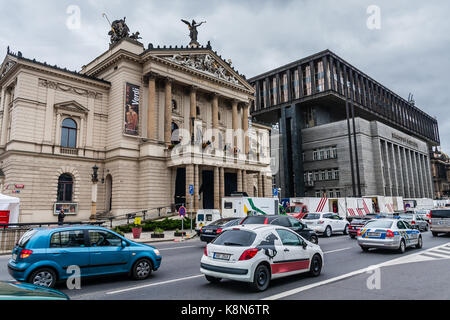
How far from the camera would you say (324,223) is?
22297 mm

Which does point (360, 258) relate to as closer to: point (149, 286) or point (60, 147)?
point (149, 286)

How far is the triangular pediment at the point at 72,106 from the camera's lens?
31688mm

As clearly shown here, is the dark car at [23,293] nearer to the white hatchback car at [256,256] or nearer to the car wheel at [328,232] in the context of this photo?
the white hatchback car at [256,256]

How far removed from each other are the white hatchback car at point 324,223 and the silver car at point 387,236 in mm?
7032

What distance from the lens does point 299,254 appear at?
29.5 feet

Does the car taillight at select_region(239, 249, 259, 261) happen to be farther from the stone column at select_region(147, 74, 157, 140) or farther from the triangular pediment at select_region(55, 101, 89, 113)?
the triangular pediment at select_region(55, 101, 89, 113)

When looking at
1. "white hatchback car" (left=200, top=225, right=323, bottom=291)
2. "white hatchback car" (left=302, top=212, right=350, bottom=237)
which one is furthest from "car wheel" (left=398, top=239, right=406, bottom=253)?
"white hatchback car" (left=302, top=212, right=350, bottom=237)

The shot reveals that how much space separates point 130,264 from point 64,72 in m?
29.0

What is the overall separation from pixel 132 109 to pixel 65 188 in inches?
411

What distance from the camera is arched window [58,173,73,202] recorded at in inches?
→ 1217

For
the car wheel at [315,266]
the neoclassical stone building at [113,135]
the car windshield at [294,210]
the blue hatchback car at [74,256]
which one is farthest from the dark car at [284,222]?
the neoclassical stone building at [113,135]

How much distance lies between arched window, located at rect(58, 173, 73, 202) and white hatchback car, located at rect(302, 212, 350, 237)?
22826mm

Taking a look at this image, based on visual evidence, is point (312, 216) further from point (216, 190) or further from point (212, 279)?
point (212, 279)

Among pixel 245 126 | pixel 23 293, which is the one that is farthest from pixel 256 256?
pixel 245 126
